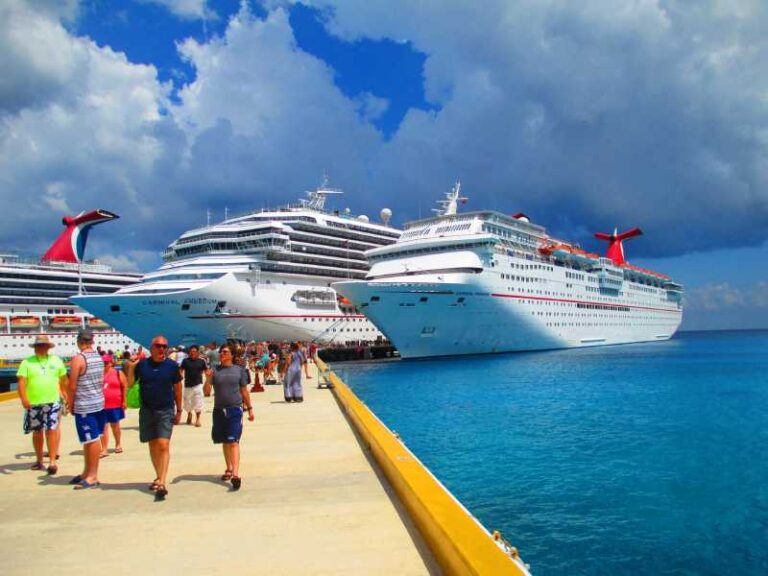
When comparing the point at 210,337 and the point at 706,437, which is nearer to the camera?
the point at 706,437

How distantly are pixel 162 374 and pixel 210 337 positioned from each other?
3327 centimetres

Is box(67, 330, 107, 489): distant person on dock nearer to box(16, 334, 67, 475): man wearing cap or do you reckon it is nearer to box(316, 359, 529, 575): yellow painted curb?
box(16, 334, 67, 475): man wearing cap

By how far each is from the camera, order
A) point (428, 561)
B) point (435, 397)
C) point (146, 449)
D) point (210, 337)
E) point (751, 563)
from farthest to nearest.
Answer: point (210, 337), point (435, 397), point (146, 449), point (751, 563), point (428, 561)

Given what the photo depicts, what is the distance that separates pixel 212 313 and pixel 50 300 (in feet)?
95.6

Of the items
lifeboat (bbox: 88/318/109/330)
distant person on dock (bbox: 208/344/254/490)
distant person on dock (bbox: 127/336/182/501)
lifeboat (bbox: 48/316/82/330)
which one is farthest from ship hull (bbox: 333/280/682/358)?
lifeboat (bbox: 88/318/109/330)

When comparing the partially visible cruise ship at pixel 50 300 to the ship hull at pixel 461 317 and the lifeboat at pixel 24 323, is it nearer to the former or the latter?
the lifeboat at pixel 24 323

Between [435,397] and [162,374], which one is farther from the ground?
[162,374]

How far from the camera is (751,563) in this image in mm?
6543

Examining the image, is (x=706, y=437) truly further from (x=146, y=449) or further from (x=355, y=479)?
(x=146, y=449)

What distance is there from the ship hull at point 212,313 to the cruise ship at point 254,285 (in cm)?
6

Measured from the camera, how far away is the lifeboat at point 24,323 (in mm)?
51000

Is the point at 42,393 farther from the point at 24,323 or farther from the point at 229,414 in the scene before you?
the point at 24,323

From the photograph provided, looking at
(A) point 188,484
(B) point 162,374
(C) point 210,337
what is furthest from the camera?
(C) point 210,337

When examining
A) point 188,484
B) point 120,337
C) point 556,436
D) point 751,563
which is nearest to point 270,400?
point 556,436
